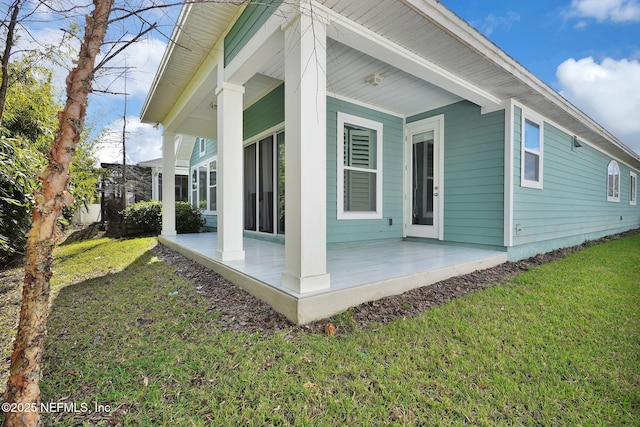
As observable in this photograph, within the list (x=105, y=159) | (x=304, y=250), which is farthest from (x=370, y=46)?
(x=105, y=159)

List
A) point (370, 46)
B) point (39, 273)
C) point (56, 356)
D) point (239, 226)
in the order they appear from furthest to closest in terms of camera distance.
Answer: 1. point (239, 226)
2. point (370, 46)
3. point (56, 356)
4. point (39, 273)

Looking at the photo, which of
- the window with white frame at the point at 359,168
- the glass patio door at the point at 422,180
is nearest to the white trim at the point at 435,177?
the glass patio door at the point at 422,180

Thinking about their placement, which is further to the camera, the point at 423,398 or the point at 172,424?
the point at 423,398

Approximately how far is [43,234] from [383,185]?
17.8 feet

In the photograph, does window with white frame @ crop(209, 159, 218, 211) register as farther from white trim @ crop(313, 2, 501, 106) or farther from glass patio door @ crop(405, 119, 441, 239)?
white trim @ crop(313, 2, 501, 106)

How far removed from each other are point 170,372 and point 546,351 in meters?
2.63

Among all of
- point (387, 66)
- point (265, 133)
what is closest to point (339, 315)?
point (387, 66)

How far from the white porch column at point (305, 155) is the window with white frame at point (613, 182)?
1136cm

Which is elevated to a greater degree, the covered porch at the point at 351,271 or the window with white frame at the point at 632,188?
the window with white frame at the point at 632,188

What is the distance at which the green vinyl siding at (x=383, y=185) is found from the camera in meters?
5.41

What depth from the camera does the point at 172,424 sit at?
150 cm

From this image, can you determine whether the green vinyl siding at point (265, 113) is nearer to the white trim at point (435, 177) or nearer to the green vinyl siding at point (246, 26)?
the green vinyl siding at point (246, 26)

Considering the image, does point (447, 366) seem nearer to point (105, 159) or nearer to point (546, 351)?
point (546, 351)

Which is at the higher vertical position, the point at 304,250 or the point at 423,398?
the point at 304,250
